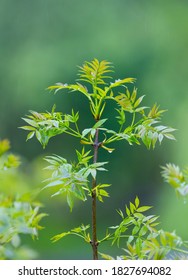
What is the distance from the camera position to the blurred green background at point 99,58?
3561 mm

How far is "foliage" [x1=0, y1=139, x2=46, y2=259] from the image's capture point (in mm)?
629

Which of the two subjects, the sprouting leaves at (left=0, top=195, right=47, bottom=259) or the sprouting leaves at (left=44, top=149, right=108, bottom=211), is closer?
the sprouting leaves at (left=0, top=195, right=47, bottom=259)

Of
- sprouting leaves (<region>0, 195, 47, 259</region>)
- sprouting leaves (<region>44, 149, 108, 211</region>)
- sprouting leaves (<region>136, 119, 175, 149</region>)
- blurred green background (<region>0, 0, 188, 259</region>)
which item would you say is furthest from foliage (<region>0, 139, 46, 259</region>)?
blurred green background (<region>0, 0, 188, 259</region>)

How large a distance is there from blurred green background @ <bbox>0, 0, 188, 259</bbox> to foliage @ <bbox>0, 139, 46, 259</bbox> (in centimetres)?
273

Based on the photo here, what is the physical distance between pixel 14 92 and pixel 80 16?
0.72 metres

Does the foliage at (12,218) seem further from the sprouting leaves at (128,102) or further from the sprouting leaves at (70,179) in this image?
the sprouting leaves at (128,102)

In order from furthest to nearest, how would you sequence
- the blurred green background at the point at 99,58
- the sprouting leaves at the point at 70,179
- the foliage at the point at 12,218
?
the blurred green background at the point at 99,58
the sprouting leaves at the point at 70,179
the foliage at the point at 12,218

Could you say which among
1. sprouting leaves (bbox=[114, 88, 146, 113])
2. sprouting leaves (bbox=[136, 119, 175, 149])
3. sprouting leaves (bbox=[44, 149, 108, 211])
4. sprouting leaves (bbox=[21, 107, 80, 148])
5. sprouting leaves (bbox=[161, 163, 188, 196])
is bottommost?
sprouting leaves (bbox=[161, 163, 188, 196])

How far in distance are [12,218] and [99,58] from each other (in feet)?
9.84

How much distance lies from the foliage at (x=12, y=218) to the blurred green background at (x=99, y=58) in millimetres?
2734

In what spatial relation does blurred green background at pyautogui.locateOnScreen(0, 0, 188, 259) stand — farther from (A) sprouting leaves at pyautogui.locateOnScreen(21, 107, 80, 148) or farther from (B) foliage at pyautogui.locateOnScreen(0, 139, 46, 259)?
(B) foliage at pyautogui.locateOnScreen(0, 139, 46, 259)

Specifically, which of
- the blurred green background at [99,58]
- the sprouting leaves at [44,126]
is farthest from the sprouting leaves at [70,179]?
the blurred green background at [99,58]

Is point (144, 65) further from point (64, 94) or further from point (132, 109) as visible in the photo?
point (132, 109)
